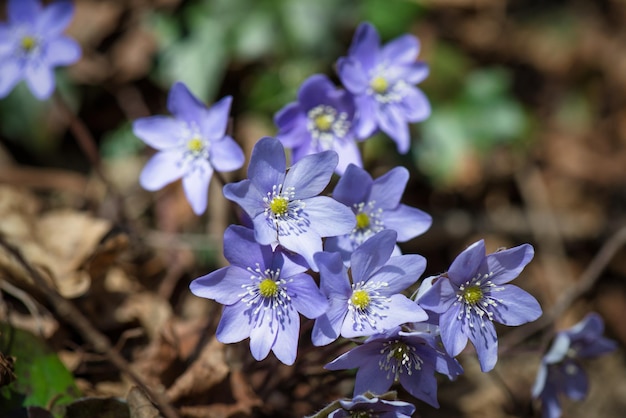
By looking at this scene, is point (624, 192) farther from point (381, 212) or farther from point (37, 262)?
point (37, 262)

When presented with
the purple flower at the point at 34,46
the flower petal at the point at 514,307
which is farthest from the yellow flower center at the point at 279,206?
the purple flower at the point at 34,46

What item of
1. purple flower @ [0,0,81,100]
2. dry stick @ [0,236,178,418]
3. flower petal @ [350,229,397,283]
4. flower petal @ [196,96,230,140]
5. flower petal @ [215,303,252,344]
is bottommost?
dry stick @ [0,236,178,418]

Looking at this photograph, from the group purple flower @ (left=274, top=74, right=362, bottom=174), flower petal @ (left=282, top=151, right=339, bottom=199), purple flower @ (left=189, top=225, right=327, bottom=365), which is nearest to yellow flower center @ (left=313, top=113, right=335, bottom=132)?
purple flower @ (left=274, top=74, right=362, bottom=174)

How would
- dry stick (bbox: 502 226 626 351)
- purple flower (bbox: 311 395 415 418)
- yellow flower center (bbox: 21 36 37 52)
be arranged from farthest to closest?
1. dry stick (bbox: 502 226 626 351)
2. yellow flower center (bbox: 21 36 37 52)
3. purple flower (bbox: 311 395 415 418)

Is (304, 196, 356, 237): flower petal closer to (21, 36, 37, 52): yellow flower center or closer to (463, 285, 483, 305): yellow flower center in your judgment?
(463, 285, 483, 305): yellow flower center

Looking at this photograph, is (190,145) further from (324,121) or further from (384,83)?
(384,83)

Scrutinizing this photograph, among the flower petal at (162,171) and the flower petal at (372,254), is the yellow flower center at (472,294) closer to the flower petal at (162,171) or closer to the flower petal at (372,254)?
the flower petal at (372,254)

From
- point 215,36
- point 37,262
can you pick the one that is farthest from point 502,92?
point 37,262
